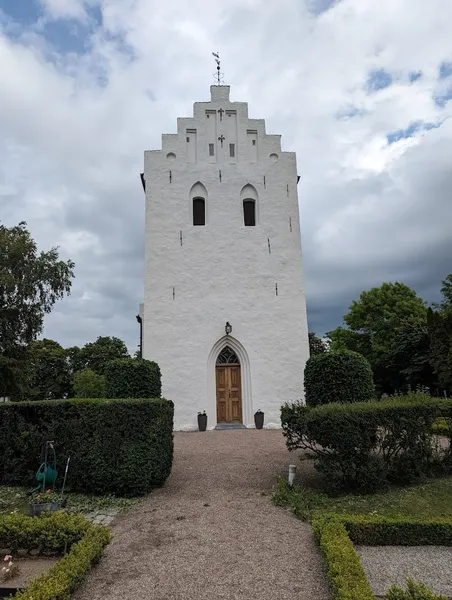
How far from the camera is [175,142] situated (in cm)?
1705

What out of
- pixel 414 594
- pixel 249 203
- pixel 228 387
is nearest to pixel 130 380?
pixel 228 387

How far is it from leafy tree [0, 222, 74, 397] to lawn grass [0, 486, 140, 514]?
34.1ft

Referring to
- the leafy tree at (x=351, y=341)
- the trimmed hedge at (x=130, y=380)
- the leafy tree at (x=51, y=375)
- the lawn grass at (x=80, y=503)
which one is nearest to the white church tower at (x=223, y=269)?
the trimmed hedge at (x=130, y=380)

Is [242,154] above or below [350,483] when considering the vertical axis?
above

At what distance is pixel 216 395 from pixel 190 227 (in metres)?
6.38

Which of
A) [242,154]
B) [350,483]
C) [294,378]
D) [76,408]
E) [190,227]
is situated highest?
[242,154]

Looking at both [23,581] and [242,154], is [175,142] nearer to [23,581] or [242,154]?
[242,154]

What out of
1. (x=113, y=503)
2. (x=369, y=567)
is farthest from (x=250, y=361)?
(x=369, y=567)

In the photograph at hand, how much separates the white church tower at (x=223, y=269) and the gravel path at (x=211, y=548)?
683cm

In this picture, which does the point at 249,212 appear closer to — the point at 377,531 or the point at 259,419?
the point at 259,419

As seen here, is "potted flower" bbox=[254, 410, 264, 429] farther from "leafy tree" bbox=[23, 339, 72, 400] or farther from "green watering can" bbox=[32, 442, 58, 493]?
"leafy tree" bbox=[23, 339, 72, 400]

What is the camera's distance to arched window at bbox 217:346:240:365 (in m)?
15.6

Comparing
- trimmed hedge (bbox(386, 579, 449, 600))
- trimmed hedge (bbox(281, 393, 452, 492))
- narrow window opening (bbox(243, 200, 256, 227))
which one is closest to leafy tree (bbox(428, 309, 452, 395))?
narrow window opening (bbox(243, 200, 256, 227))

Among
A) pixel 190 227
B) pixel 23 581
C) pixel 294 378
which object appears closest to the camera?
pixel 23 581
